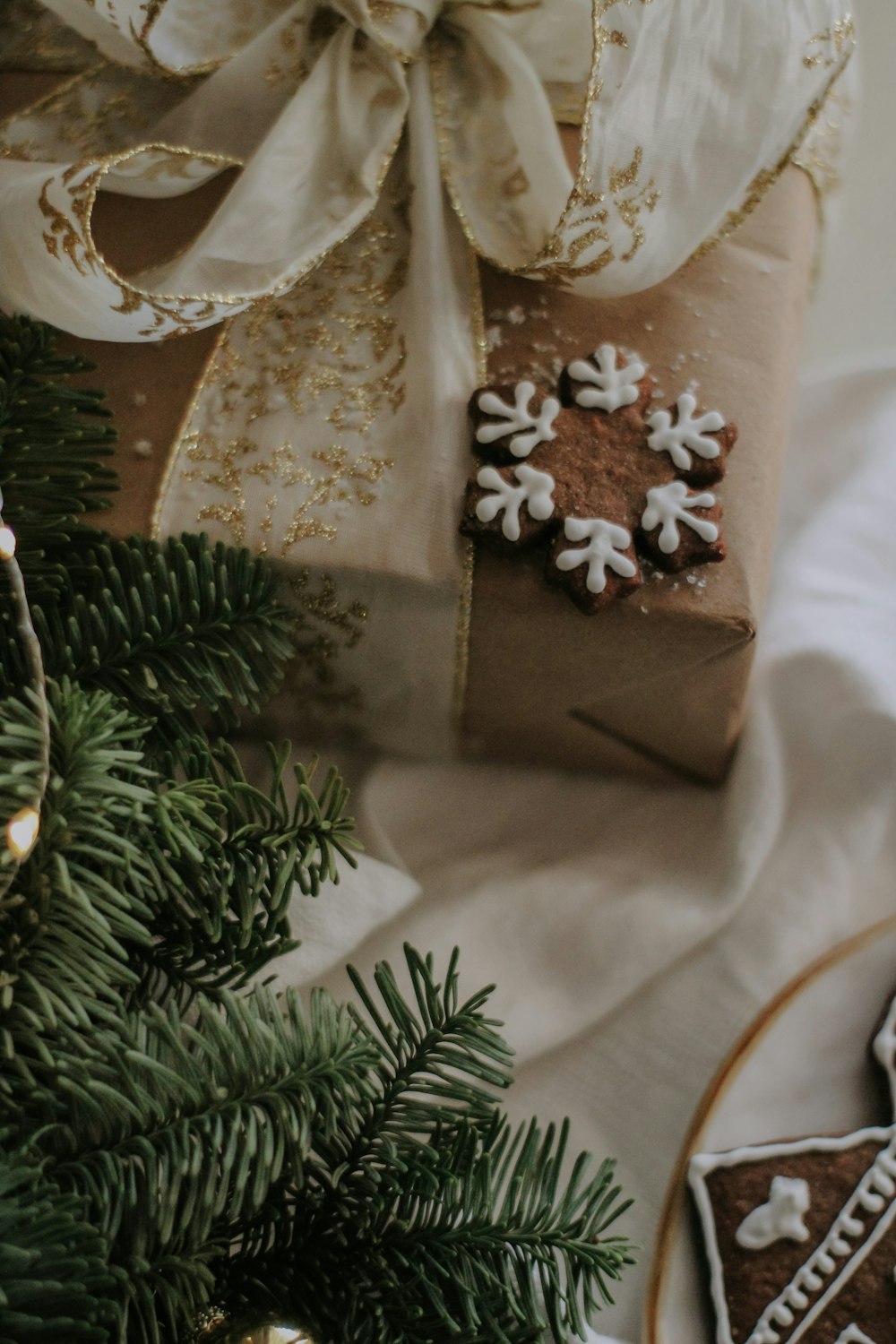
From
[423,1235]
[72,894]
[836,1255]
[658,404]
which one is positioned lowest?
[836,1255]

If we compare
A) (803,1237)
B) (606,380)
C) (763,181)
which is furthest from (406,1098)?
(763,181)

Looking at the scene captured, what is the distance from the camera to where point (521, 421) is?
1.98 feet

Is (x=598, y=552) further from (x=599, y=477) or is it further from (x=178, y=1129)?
(x=178, y=1129)

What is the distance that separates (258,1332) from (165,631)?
0.27 metres

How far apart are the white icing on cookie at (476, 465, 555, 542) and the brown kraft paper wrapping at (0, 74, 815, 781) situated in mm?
26

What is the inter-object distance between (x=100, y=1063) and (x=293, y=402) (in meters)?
0.36

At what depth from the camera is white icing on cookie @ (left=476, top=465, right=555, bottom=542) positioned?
59 centimetres

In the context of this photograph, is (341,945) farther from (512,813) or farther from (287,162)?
(287,162)

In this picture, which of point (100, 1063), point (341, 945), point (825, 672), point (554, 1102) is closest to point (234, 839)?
point (100, 1063)

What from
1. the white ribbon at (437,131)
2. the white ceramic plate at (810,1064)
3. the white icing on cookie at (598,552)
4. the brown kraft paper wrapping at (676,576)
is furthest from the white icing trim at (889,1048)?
the white ribbon at (437,131)

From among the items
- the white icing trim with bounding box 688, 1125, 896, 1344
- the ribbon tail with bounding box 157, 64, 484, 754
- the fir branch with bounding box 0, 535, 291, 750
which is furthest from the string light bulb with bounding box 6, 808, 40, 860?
the white icing trim with bounding box 688, 1125, 896, 1344

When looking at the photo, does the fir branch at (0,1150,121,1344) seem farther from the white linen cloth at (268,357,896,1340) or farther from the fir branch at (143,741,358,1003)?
the white linen cloth at (268,357,896,1340)

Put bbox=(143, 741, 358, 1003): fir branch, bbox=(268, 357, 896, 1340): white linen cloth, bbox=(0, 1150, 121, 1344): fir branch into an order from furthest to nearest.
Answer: bbox=(268, 357, 896, 1340): white linen cloth < bbox=(143, 741, 358, 1003): fir branch < bbox=(0, 1150, 121, 1344): fir branch

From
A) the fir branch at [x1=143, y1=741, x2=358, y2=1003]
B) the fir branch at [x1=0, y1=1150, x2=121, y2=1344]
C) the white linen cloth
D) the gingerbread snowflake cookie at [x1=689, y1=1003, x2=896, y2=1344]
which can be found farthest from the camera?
the white linen cloth
